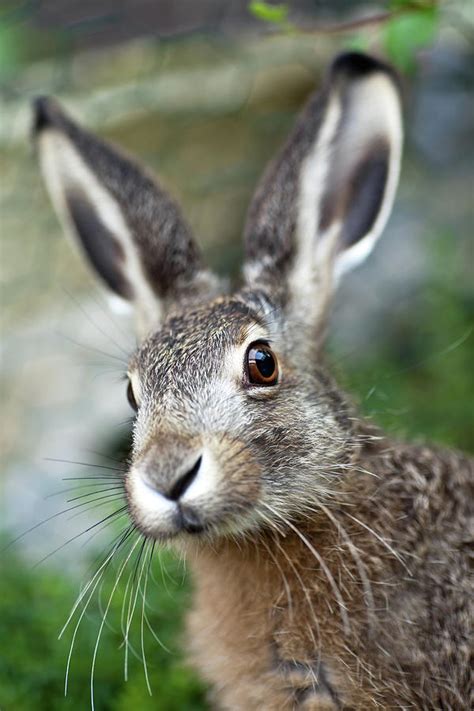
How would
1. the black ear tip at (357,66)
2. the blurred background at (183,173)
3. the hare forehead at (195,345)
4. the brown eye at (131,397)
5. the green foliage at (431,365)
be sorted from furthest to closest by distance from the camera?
the blurred background at (183,173), the green foliage at (431,365), the black ear tip at (357,66), the brown eye at (131,397), the hare forehead at (195,345)

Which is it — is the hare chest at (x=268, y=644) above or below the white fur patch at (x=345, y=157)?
below

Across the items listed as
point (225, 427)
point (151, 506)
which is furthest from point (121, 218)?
point (151, 506)

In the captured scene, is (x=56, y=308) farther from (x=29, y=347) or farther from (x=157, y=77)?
(x=157, y=77)

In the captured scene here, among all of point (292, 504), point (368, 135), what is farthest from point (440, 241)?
point (292, 504)

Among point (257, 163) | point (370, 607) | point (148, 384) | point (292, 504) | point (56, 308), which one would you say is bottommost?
point (370, 607)

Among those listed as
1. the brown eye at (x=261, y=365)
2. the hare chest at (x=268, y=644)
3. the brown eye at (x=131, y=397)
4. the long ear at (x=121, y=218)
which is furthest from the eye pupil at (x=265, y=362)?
the long ear at (x=121, y=218)

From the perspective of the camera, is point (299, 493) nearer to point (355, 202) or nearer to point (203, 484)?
point (203, 484)

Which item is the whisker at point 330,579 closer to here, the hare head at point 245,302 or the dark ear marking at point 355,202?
the hare head at point 245,302
